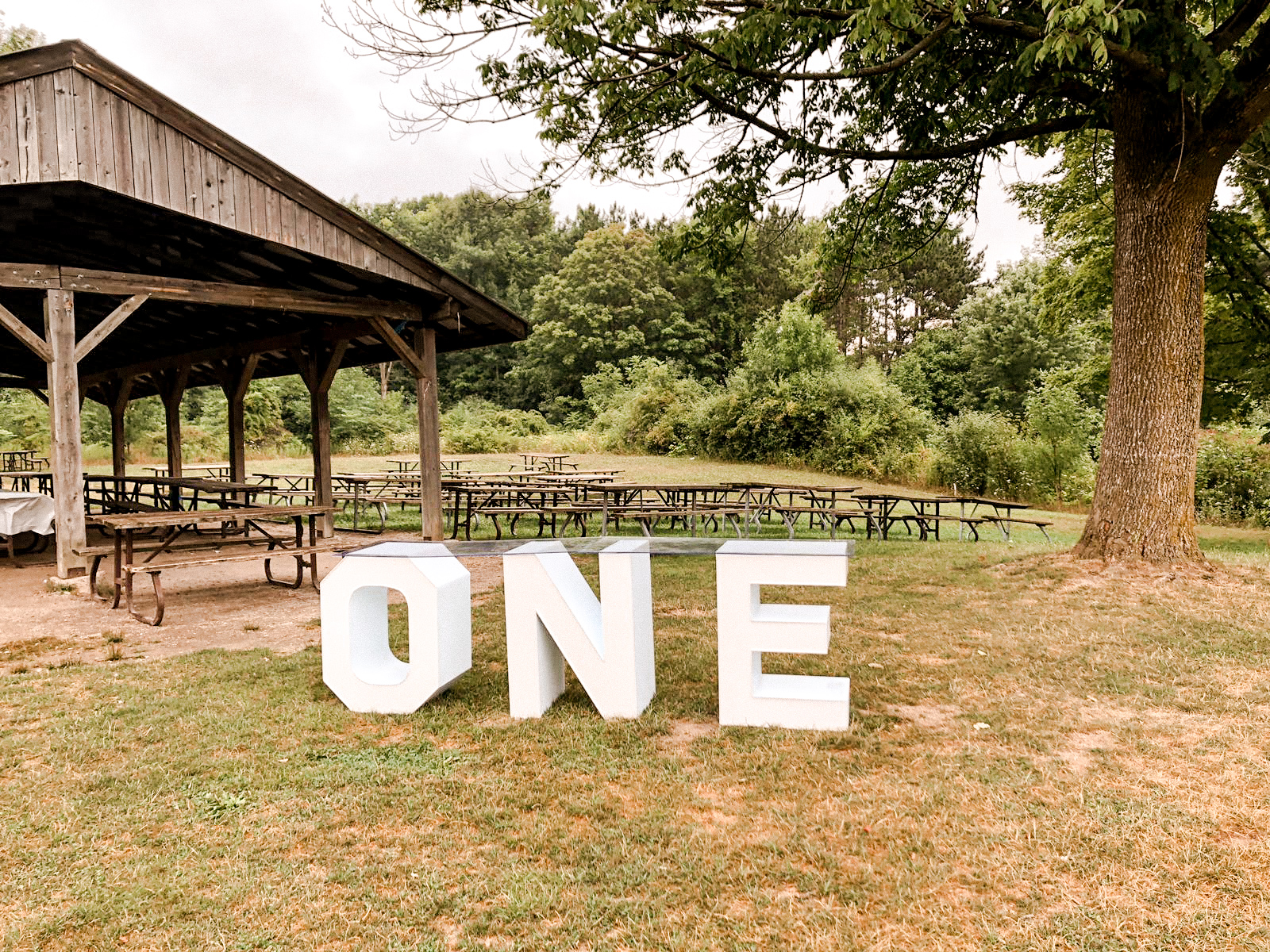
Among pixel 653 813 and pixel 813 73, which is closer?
pixel 653 813

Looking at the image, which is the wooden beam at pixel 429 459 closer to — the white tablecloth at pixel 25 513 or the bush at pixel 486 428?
the white tablecloth at pixel 25 513

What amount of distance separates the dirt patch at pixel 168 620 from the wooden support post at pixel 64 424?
0.63 meters

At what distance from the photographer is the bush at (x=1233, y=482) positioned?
16.2 m

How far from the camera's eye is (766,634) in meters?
3.91

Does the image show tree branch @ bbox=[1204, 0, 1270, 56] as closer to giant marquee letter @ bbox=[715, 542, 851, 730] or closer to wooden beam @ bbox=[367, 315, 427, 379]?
giant marquee letter @ bbox=[715, 542, 851, 730]

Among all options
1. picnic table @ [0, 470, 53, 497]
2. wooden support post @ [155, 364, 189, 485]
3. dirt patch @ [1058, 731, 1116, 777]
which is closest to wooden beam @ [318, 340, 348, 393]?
wooden support post @ [155, 364, 189, 485]

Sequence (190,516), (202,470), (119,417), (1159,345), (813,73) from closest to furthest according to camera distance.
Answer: (190,516), (1159,345), (813,73), (119,417), (202,470)

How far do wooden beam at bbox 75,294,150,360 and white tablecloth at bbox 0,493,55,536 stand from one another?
3.50 m

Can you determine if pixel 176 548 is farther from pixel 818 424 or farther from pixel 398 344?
pixel 818 424

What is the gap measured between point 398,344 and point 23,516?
207 inches

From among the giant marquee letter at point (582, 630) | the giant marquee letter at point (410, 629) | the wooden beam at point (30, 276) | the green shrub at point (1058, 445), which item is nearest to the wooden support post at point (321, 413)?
the wooden beam at point (30, 276)

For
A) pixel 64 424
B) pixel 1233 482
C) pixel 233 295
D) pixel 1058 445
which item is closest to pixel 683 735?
pixel 64 424

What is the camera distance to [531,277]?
4594 centimetres

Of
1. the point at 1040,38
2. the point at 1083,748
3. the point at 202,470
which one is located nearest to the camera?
the point at 1083,748
